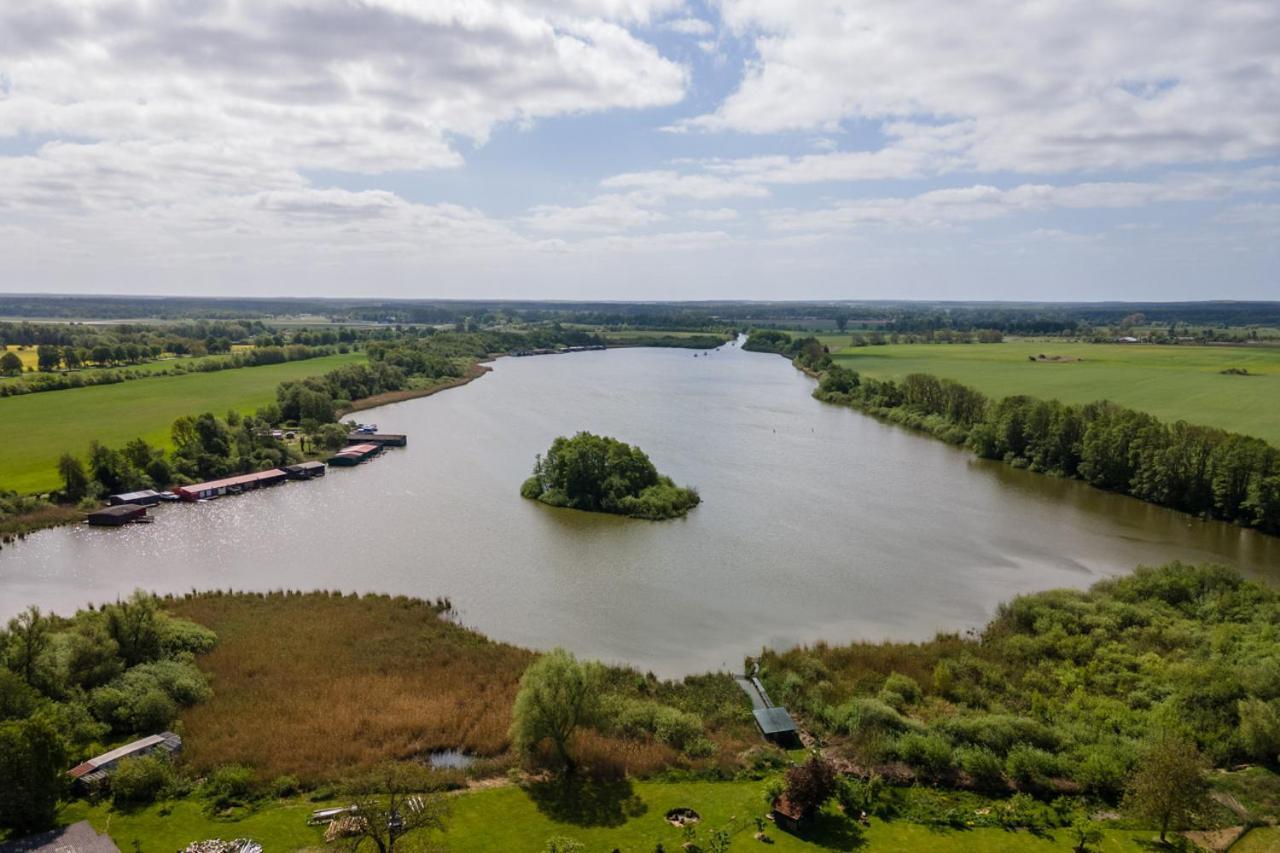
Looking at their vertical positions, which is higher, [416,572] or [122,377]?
[122,377]

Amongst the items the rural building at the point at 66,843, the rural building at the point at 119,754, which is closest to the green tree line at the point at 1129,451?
the rural building at the point at 119,754

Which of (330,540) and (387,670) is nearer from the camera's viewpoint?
(387,670)

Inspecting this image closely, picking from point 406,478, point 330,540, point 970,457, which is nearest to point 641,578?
point 330,540

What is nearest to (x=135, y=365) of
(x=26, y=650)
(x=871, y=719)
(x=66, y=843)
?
(x=26, y=650)

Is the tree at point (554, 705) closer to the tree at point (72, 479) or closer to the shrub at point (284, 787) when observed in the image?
the shrub at point (284, 787)

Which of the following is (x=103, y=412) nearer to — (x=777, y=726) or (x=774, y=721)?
(x=774, y=721)

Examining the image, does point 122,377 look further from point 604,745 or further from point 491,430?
point 604,745
